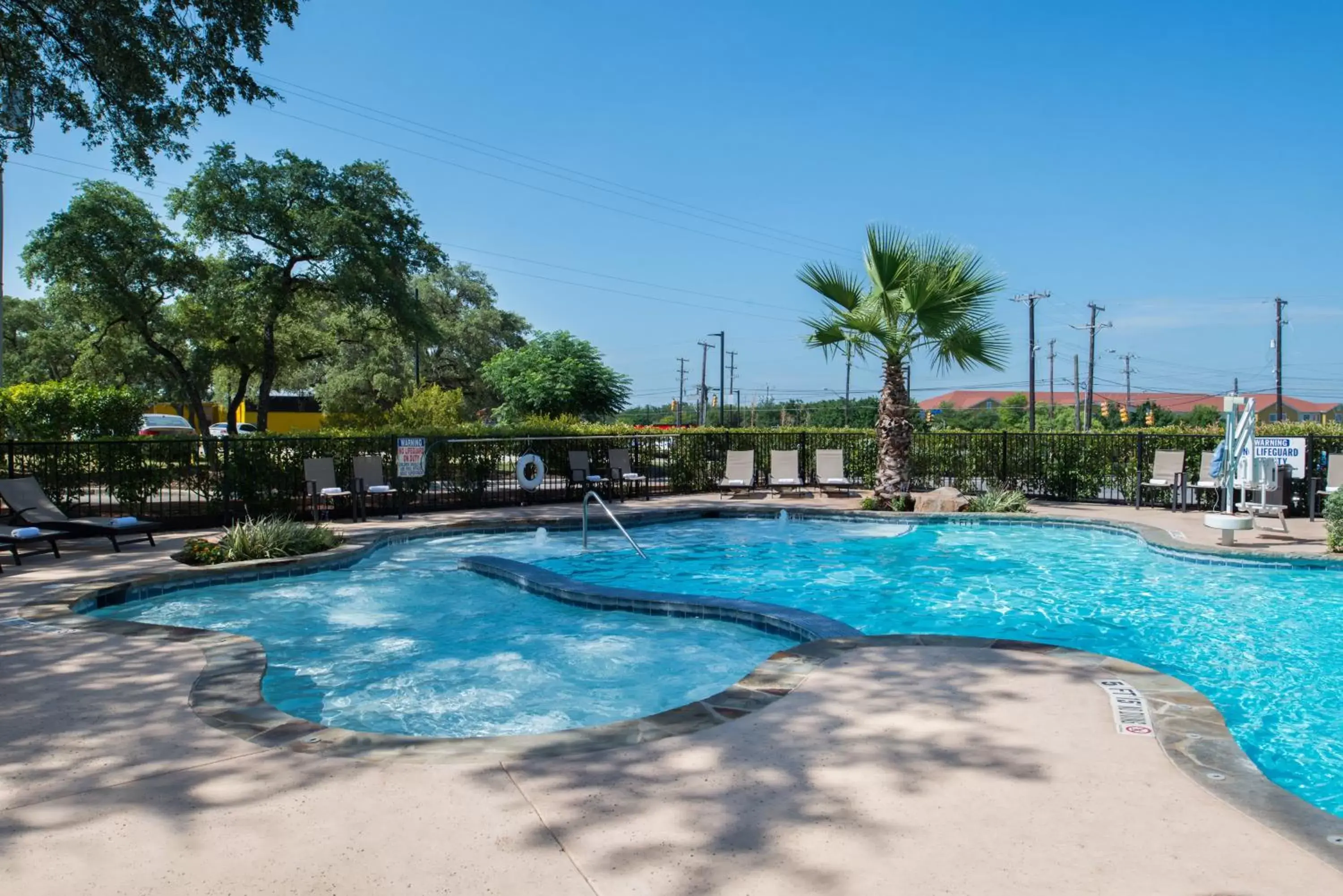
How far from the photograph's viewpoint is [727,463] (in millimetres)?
17062

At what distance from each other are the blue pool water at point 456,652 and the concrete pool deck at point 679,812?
1.49 m

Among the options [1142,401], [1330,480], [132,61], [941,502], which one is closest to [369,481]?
[132,61]

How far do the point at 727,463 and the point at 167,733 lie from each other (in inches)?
539

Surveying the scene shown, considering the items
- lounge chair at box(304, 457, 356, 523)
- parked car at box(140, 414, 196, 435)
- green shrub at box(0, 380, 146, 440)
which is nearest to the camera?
lounge chair at box(304, 457, 356, 523)

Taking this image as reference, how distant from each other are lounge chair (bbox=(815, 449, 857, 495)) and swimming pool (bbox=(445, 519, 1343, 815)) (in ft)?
9.23

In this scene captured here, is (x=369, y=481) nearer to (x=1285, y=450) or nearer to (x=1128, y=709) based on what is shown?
(x=1128, y=709)

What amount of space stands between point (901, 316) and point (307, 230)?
1547cm

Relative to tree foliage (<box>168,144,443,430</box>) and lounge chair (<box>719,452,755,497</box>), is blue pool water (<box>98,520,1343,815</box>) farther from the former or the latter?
tree foliage (<box>168,144,443,430</box>)

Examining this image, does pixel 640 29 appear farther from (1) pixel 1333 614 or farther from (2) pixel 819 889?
(2) pixel 819 889

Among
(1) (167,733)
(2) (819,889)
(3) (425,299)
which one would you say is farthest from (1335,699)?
(3) (425,299)

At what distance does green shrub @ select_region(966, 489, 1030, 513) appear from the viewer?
1386 centimetres

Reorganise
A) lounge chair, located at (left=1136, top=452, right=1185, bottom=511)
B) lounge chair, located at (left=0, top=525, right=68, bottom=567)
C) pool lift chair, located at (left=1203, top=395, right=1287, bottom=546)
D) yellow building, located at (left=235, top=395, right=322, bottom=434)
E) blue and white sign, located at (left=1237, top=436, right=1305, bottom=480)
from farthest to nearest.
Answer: yellow building, located at (left=235, top=395, right=322, bottom=434) < lounge chair, located at (left=1136, top=452, right=1185, bottom=511) < blue and white sign, located at (left=1237, top=436, right=1305, bottom=480) < pool lift chair, located at (left=1203, top=395, right=1287, bottom=546) < lounge chair, located at (left=0, top=525, right=68, bottom=567)

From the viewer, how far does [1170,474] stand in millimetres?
14273

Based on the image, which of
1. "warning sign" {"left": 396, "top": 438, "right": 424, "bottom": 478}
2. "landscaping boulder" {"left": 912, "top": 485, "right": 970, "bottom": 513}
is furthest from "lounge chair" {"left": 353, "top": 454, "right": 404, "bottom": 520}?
"landscaping boulder" {"left": 912, "top": 485, "right": 970, "bottom": 513}
